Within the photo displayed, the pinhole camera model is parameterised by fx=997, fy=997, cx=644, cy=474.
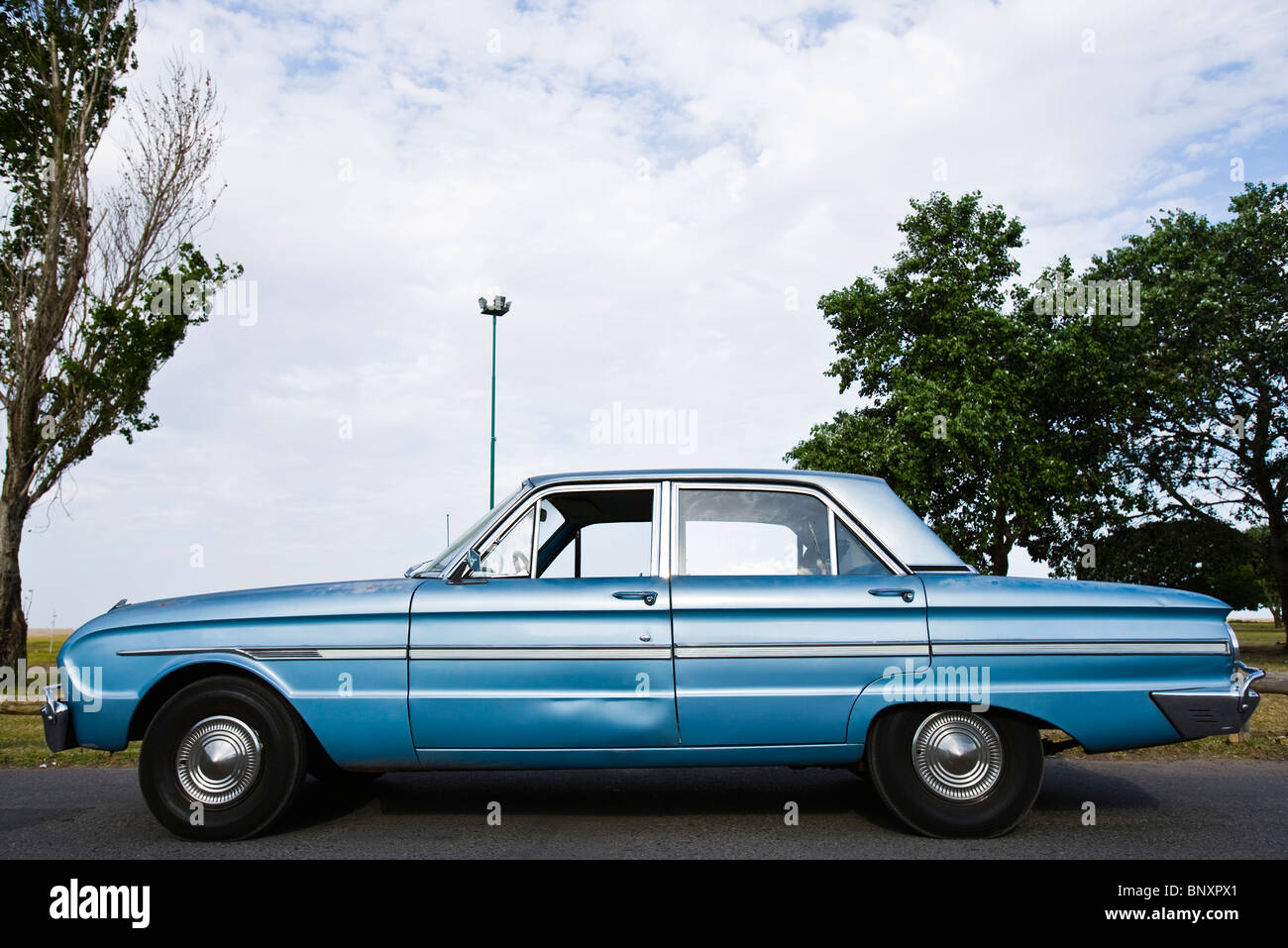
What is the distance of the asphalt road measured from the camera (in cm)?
455

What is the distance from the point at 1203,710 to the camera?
4723 mm

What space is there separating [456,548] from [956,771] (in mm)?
2703

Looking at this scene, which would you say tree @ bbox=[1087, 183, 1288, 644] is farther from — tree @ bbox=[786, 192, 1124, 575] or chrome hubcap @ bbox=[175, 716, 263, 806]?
chrome hubcap @ bbox=[175, 716, 263, 806]

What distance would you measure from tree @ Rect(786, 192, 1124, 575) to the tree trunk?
17.6 metres

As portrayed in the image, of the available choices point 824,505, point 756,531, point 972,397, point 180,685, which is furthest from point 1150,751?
point 972,397

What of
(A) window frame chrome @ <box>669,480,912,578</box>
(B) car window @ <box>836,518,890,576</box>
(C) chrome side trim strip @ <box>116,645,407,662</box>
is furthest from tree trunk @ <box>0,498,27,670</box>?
(B) car window @ <box>836,518,890,576</box>

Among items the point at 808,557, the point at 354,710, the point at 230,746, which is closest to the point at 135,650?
the point at 230,746

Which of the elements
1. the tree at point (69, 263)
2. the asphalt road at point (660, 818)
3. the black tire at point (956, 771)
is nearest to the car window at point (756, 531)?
the black tire at point (956, 771)

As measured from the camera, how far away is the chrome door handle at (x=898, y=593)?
189 inches

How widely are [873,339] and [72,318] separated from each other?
19198 millimetres

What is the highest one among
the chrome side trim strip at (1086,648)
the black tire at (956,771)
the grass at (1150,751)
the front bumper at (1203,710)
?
the chrome side trim strip at (1086,648)

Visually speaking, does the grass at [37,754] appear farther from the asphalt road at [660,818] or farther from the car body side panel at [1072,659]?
the car body side panel at [1072,659]

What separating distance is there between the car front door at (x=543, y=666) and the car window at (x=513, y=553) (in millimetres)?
149
